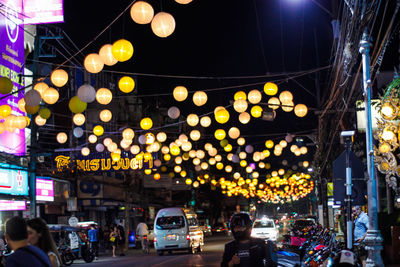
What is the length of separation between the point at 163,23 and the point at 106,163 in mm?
22124

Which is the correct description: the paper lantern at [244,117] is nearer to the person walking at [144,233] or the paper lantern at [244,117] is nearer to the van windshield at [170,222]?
the van windshield at [170,222]

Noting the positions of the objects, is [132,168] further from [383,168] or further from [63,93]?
[383,168]

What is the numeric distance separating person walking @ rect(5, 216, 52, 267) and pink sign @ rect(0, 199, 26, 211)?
23419 mm

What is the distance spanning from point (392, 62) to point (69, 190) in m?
23.4

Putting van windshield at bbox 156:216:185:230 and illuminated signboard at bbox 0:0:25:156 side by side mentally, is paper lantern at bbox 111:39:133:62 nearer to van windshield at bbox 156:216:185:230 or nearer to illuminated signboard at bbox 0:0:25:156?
illuminated signboard at bbox 0:0:25:156

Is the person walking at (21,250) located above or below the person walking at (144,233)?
above

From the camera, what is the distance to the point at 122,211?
167ft

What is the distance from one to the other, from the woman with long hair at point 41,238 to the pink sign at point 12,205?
22.5 metres

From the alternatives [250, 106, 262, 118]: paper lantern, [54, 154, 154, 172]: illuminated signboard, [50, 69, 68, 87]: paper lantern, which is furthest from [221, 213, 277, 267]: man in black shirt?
[54, 154, 154, 172]: illuminated signboard

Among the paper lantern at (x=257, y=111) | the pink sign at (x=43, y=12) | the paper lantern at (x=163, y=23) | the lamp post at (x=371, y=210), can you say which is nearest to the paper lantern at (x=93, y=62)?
the paper lantern at (x=163, y=23)

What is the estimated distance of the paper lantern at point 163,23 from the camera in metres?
12.7

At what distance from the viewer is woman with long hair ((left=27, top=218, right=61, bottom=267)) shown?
584 cm

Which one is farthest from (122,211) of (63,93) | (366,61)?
(366,61)

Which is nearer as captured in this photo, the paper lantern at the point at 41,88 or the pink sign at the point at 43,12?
the paper lantern at the point at 41,88
